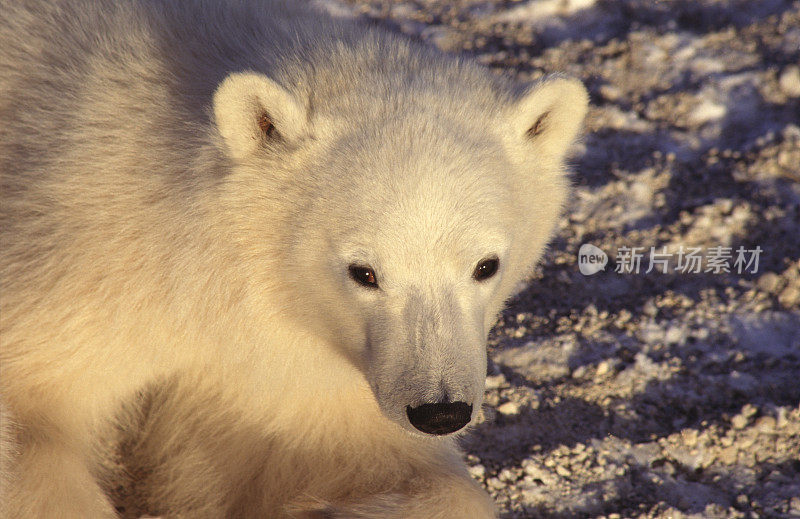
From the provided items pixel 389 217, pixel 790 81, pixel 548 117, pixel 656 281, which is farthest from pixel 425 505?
pixel 790 81

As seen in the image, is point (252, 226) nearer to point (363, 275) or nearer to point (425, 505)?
point (363, 275)

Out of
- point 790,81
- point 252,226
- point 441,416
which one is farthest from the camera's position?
point 790,81

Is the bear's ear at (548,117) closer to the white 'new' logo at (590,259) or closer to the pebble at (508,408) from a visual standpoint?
the pebble at (508,408)

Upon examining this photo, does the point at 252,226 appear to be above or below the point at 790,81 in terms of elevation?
below

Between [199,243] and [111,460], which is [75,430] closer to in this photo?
[111,460]

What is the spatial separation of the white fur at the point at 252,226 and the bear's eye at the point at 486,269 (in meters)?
0.04

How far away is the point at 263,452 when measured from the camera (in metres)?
3.34

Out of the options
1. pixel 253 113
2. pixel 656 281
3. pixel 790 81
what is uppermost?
pixel 790 81

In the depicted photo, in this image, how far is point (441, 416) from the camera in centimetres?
259

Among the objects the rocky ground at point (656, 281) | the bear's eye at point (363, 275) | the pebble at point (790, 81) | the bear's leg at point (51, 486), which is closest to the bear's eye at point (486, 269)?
the bear's eye at point (363, 275)

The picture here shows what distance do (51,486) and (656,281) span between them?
292cm

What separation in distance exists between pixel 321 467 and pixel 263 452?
0.22 m

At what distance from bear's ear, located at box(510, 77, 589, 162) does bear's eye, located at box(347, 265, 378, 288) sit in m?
0.71

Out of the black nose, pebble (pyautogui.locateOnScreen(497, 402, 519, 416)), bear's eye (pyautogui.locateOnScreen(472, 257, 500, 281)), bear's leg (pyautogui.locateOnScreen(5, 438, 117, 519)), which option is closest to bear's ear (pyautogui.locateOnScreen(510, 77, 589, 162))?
bear's eye (pyautogui.locateOnScreen(472, 257, 500, 281))
